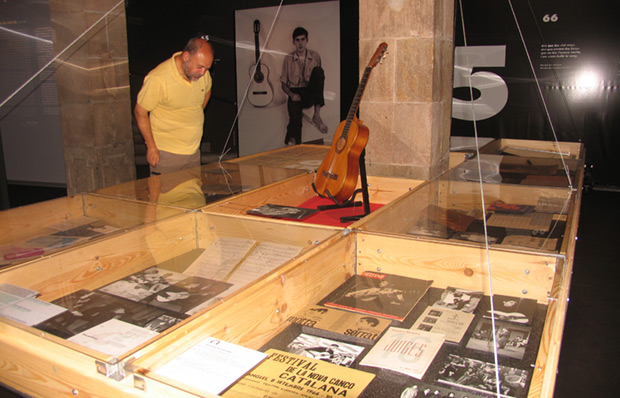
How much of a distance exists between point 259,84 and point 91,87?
2.42 meters

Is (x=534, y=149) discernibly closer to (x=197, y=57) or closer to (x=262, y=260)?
(x=197, y=57)

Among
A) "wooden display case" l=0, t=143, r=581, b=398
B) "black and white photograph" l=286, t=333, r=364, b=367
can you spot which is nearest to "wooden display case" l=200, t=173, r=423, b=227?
"wooden display case" l=0, t=143, r=581, b=398

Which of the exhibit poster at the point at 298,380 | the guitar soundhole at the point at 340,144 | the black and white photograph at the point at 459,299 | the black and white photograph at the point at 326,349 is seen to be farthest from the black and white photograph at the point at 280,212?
the exhibit poster at the point at 298,380

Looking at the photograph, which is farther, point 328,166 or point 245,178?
point 245,178

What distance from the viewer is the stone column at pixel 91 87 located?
497 cm

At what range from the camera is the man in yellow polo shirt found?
3.37 meters

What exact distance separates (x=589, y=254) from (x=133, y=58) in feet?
19.7

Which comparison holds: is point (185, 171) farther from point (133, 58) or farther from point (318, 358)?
point (133, 58)

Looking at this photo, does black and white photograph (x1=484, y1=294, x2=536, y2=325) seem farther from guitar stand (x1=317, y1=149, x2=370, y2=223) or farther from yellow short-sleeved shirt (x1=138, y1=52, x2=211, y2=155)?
yellow short-sleeved shirt (x1=138, y1=52, x2=211, y2=155)

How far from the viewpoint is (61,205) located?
2.41 meters

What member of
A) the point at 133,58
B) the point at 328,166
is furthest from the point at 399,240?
the point at 133,58

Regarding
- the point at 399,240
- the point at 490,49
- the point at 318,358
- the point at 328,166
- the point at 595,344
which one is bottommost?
the point at 595,344

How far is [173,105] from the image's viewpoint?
351 centimetres

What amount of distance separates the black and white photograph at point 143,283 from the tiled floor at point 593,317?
21.2 inches
